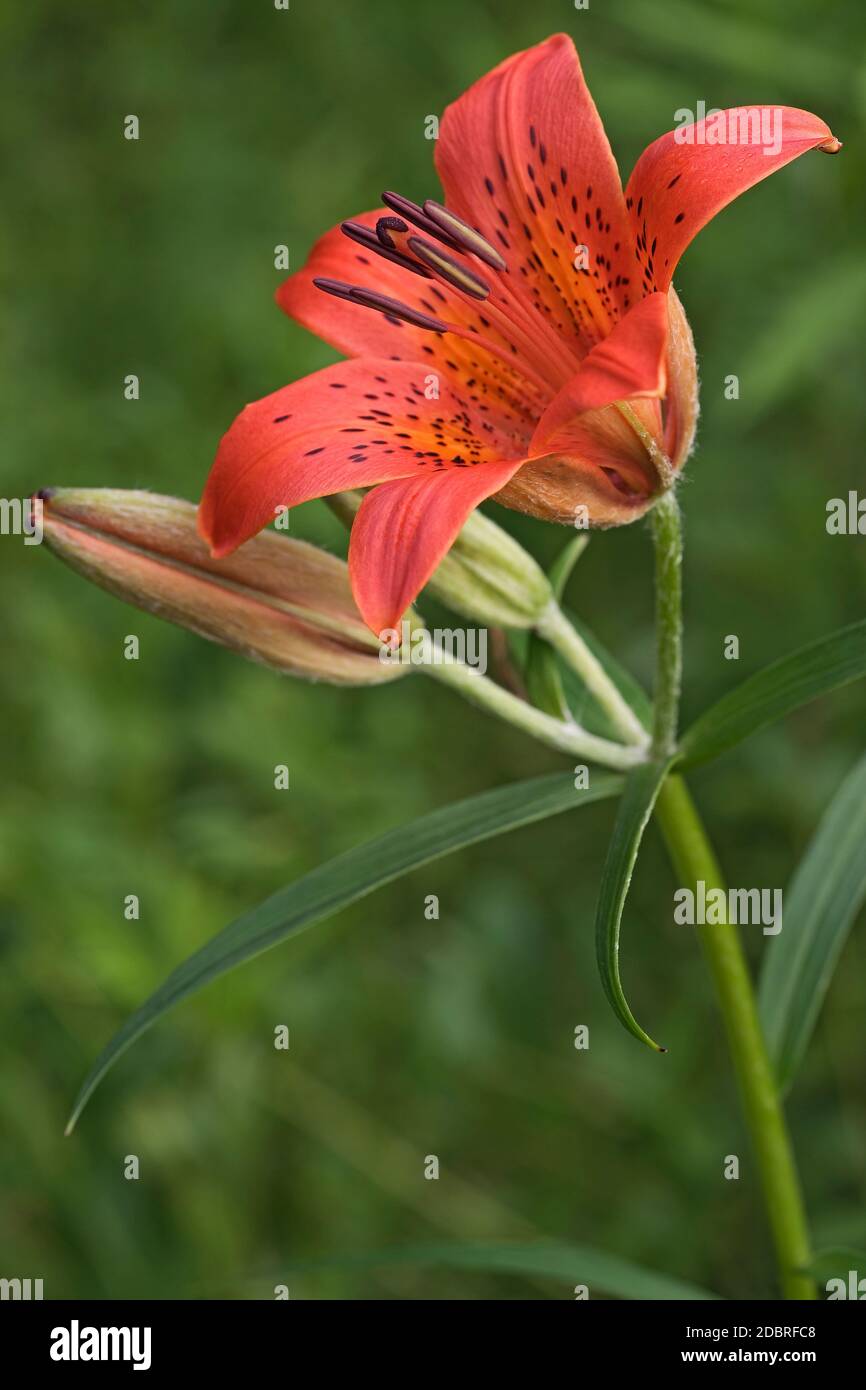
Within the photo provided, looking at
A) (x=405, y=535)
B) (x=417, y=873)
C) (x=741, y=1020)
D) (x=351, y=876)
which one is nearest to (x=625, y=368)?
(x=405, y=535)

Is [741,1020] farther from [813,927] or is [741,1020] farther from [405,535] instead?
[405,535]

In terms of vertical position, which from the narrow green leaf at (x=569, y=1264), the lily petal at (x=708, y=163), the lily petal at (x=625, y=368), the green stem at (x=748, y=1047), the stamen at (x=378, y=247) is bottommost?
the narrow green leaf at (x=569, y=1264)

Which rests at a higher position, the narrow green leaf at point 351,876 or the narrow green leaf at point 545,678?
the narrow green leaf at point 545,678

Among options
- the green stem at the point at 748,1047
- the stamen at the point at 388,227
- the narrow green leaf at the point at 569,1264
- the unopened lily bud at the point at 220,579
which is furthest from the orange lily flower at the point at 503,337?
the narrow green leaf at the point at 569,1264

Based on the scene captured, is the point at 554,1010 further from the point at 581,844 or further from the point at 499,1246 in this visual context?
the point at 499,1246

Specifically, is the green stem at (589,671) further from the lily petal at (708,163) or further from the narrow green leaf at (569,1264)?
the narrow green leaf at (569,1264)
